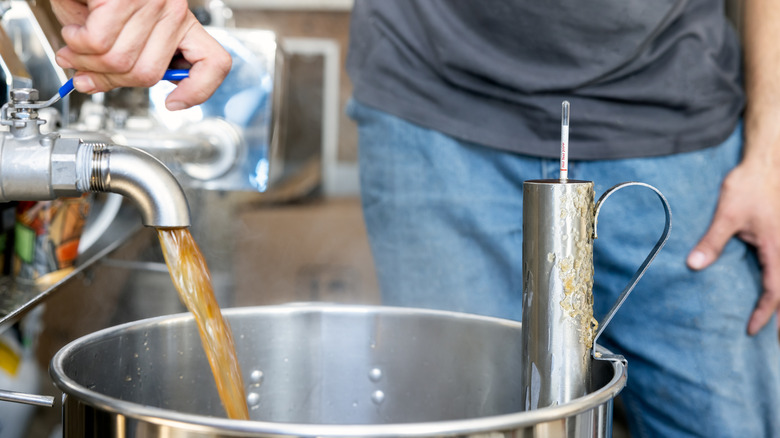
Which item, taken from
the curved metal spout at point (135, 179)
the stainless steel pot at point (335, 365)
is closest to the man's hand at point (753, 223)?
the stainless steel pot at point (335, 365)

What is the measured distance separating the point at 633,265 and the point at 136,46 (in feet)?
2.13

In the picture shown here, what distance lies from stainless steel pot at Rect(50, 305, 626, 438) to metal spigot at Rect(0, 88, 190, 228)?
124 millimetres

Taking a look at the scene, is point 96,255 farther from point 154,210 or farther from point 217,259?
point 217,259

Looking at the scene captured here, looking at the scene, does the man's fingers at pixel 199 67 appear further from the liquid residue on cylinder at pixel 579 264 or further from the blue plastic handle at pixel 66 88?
the liquid residue on cylinder at pixel 579 264

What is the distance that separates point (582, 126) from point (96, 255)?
2.16ft

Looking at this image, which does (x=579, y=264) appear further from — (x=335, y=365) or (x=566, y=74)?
(x=566, y=74)

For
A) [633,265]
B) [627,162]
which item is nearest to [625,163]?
[627,162]

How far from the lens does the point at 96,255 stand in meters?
1.04

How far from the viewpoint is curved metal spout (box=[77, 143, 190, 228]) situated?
21.9 inches

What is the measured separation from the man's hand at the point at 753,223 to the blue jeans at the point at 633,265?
0.01m

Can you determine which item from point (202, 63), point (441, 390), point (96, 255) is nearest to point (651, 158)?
point (441, 390)

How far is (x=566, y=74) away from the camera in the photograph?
966 millimetres

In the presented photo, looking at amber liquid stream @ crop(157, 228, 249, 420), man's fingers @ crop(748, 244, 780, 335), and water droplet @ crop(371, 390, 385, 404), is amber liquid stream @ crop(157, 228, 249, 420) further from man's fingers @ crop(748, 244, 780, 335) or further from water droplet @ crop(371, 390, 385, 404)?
man's fingers @ crop(748, 244, 780, 335)

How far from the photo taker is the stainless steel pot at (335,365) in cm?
66
